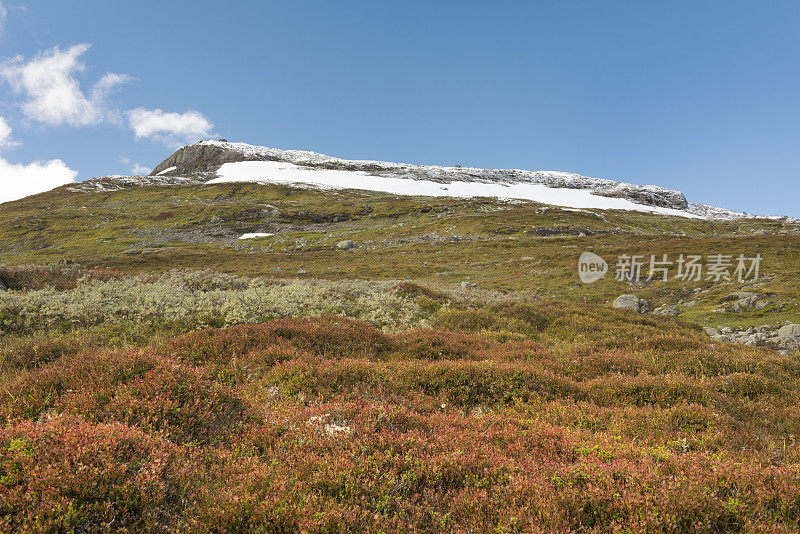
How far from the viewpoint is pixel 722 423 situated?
20.1 feet

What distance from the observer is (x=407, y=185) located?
156125 millimetres

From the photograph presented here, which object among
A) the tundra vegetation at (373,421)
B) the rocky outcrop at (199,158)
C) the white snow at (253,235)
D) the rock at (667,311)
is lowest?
the rock at (667,311)

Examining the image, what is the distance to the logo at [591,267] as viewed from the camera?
35.3 meters

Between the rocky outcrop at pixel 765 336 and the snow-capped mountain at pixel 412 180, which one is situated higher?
the snow-capped mountain at pixel 412 180

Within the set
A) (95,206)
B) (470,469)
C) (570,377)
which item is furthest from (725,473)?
(95,206)

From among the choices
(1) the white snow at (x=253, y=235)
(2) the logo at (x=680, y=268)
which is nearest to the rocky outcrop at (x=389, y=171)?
(1) the white snow at (x=253, y=235)

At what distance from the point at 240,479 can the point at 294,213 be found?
341ft

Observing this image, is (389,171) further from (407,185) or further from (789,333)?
(789,333)

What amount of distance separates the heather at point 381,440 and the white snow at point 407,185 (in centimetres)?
13542

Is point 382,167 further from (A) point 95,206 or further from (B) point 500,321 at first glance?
(B) point 500,321

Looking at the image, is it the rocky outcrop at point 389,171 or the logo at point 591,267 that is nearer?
the logo at point 591,267

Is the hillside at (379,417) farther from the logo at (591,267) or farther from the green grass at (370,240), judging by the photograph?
the logo at (591,267)

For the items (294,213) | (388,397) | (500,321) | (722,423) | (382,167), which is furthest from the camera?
(382,167)

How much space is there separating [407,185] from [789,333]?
14628 centimetres
